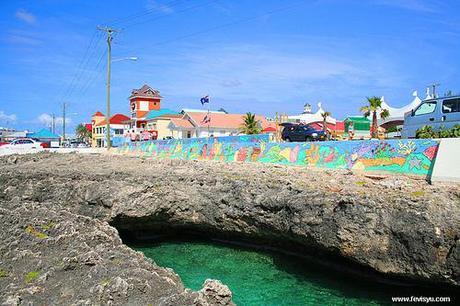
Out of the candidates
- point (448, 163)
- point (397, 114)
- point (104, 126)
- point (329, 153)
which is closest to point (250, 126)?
point (397, 114)

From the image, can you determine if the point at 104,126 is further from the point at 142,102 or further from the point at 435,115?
the point at 435,115

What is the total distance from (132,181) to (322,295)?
27.6ft

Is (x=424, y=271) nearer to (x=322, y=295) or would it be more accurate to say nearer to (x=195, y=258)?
(x=322, y=295)

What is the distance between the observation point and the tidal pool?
10.4 meters

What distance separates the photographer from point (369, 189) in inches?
455

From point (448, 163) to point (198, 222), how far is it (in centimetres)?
865

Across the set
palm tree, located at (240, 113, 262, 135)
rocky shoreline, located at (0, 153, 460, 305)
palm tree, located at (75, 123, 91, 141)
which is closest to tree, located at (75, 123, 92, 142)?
palm tree, located at (75, 123, 91, 141)

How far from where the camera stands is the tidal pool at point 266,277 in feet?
34.0

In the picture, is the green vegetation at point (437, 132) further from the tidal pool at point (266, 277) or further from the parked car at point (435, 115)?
the tidal pool at point (266, 277)

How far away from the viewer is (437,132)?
17.3 meters

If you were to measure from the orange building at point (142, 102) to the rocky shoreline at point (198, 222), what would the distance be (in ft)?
181

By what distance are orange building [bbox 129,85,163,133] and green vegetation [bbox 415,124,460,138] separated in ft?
190

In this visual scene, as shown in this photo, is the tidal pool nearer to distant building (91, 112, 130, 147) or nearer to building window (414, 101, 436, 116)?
building window (414, 101, 436, 116)

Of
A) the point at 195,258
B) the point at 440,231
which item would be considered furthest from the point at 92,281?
the point at 440,231
